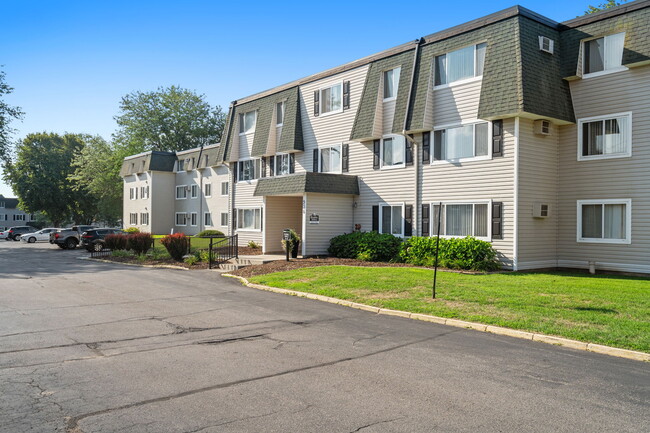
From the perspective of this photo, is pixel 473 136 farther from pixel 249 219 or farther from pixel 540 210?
pixel 249 219

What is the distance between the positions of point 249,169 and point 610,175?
21.0 meters

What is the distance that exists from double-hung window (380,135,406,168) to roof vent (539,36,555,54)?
658 centimetres

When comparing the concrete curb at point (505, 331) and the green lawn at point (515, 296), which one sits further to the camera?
the green lawn at point (515, 296)

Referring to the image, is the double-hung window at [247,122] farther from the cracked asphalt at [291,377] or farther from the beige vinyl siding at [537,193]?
the cracked asphalt at [291,377]

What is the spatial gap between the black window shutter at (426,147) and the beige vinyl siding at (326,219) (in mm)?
4814

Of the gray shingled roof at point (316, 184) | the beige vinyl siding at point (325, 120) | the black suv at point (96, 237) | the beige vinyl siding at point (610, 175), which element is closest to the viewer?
the beige vinyl siding at point (610, 175)

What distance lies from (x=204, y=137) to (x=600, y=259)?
5152cm

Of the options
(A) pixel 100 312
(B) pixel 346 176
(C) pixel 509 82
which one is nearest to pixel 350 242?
(B) pixel 346 176

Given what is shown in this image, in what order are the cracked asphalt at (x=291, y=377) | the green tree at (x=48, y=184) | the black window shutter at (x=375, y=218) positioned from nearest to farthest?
the cracked asphalt at (x=291, y=377), the black window shutter at (x=375, y=218), the green tree at (x=48, y=184)

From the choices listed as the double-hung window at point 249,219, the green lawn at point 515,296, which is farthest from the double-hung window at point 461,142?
the double-hung window at point 249,219

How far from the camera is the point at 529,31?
18.4 m

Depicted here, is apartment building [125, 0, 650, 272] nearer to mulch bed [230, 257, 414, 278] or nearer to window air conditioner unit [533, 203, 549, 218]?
window air conditioner unit [533, 203, 549, 218]

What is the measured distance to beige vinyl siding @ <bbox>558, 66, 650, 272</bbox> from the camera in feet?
55.8

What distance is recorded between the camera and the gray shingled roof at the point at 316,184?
76.1 feet
